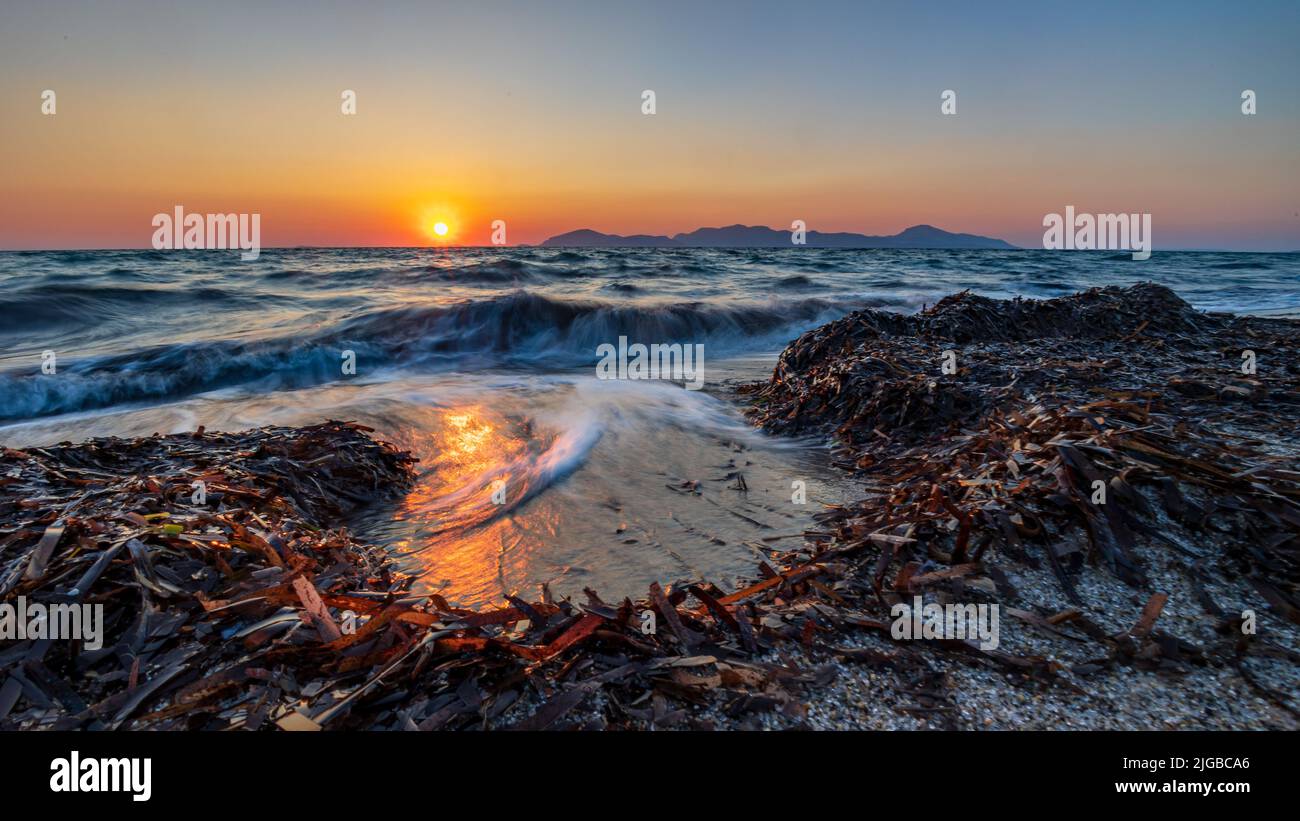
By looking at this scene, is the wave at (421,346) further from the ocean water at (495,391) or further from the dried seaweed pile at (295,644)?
the dried seaweed pile at (295,644)

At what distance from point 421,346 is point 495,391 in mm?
5884

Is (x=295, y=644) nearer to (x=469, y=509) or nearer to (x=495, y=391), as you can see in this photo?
(x=469, y=509)

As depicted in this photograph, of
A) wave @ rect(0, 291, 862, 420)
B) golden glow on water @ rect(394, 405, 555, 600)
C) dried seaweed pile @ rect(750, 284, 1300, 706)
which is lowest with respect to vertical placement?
golden glow on water @ rect(394, 405, 555, 600)

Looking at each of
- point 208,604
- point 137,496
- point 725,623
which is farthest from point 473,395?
point 725,623

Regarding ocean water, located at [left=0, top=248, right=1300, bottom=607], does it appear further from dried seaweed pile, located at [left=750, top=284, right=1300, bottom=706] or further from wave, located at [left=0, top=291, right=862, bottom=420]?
dried seaweed pile, located at [left=750, top=284, right=1300, bottom=706]

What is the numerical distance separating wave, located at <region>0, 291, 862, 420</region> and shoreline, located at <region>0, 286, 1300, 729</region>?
26.2 feet

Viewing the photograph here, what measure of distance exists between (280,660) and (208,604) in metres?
0.56

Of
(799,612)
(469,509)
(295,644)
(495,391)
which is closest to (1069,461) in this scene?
(799,612)

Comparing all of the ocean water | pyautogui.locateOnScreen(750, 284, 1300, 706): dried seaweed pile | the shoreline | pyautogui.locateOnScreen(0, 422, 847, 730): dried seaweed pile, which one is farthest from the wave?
pyautogui.locateOnScreen(0, 422, 847, 730): dried seaweed pile

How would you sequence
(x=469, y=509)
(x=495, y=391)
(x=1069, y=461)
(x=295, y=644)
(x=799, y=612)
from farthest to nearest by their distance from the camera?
(x=495, y=391)
(x=469, y=509)
(x=1069, y=461)
(x=799, y=612)
(x=295, y=644)

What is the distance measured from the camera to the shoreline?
191cm

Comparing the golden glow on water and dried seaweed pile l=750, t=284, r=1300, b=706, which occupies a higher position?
dried seaweed pile l=750, t=284, r=1300, b=706

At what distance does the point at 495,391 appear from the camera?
9430 mm

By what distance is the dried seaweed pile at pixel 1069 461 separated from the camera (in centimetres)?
261
